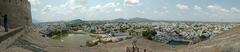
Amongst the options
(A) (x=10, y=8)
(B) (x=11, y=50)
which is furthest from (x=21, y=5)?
(B) (x=11, y=50)

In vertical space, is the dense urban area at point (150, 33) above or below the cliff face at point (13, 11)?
below

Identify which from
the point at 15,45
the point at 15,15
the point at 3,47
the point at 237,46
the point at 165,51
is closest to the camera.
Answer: the point at 237,46

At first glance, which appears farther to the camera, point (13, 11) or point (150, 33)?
point (150, 33)

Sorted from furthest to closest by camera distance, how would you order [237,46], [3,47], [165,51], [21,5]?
[21,5], [165,51], [3,47], [237,46]

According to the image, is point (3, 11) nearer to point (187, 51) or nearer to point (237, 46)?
point (187, 51)

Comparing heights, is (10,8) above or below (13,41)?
above

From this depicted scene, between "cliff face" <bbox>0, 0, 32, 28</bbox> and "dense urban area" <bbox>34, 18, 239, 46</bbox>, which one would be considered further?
"dense urban area" <bbox>34, 18, 239, 46</bbox>

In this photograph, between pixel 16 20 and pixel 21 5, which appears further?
pixel 21 5

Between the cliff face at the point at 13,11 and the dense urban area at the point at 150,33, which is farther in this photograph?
the dense urban area at the point at 150,33

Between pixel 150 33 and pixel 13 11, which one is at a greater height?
pixel 13 11

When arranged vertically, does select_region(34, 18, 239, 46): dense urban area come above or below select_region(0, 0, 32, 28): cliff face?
below
